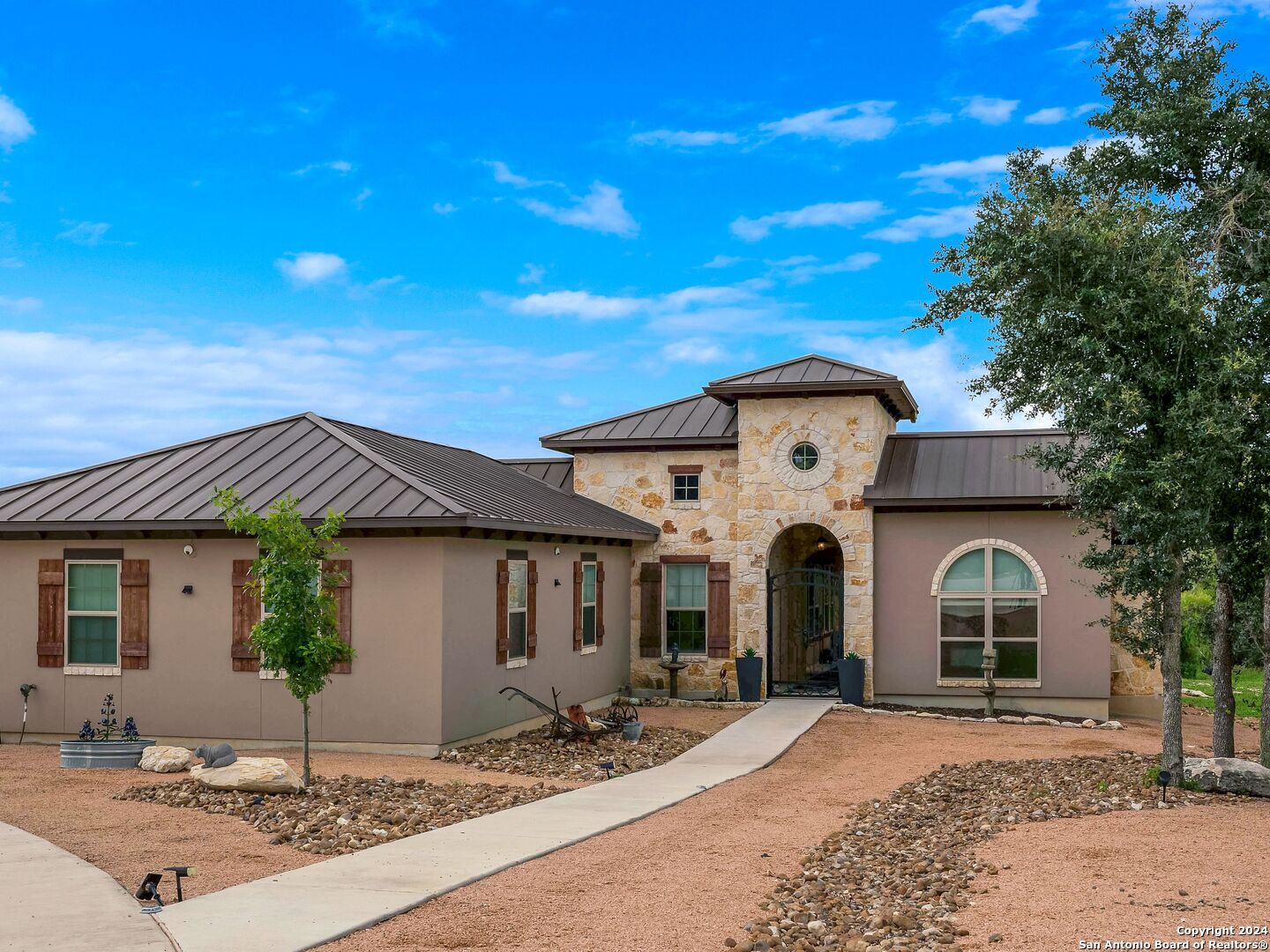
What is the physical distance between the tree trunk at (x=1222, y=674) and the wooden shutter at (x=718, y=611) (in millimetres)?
8826

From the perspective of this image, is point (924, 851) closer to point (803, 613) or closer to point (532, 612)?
point (532, 612)

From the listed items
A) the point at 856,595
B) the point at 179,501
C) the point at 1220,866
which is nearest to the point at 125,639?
the point at 179,501

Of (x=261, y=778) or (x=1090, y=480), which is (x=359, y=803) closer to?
(x=261, y=778)

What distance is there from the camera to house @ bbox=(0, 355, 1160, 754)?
1390 cm

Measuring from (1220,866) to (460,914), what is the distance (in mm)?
5166

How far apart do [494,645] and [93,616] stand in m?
5.12

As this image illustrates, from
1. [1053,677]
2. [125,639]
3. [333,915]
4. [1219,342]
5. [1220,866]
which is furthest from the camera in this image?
[1053,677]

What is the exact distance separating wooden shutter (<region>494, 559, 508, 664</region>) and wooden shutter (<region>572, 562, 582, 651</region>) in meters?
2.65

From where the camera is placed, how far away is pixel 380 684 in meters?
13.8

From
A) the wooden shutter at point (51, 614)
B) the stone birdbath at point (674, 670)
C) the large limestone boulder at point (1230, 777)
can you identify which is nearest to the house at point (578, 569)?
the wooden shutter at point (51, 614)

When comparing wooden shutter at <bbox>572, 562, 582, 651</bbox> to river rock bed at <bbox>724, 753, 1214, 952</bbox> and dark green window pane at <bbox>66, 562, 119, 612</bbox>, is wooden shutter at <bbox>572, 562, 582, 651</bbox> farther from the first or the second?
dark green window pane at <bbox>66, 562, 119, 612</bbox>

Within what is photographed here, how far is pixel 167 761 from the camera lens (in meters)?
12.3

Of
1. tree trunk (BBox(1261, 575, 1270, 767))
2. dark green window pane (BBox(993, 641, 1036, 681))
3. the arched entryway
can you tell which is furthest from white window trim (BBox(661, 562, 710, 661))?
tree trunk (BBox(1261, 575, 1270, 767))

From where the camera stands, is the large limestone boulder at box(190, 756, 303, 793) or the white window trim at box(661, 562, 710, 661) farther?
the white window trim at box(661, 562, 710, 661)
